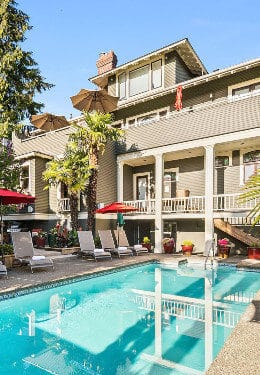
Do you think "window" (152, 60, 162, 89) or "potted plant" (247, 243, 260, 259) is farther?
"window" (152, 60, 162, 89)

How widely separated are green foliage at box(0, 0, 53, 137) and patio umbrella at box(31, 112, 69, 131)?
255cm

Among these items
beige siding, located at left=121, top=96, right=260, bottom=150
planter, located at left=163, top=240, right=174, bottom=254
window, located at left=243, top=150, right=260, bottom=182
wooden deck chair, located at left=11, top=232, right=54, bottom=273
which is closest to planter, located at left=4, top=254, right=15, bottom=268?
wooden deck chair, located at left=11, top=232, right=54, bottom=273

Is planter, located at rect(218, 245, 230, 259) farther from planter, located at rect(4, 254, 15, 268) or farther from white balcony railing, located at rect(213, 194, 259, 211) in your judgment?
planter, located at rect(4, 254, 15, 268)

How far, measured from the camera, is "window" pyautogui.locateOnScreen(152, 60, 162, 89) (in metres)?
21.6

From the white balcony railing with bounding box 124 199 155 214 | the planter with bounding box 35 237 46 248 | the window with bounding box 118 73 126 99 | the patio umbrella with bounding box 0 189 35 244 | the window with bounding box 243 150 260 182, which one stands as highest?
the window with bounding box 118 73 126 99

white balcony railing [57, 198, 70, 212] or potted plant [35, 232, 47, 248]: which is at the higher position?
white balcony railing [57, 198, 70, 212]

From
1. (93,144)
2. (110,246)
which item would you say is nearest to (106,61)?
(93,144)

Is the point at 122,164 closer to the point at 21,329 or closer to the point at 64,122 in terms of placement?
the point at 64,122

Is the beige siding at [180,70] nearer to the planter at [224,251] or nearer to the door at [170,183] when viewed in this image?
the door at [170,183]

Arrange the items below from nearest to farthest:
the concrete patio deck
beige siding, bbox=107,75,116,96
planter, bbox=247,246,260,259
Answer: the concrete patio deck
planter, bbox=247,246,260,259
beige siding, bbox=107,75,116,96

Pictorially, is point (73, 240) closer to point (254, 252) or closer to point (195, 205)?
point (195, 205)

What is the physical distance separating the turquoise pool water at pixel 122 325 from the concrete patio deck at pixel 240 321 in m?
0.53

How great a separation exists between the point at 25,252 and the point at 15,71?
19985mm

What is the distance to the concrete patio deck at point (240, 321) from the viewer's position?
4.20 meters
